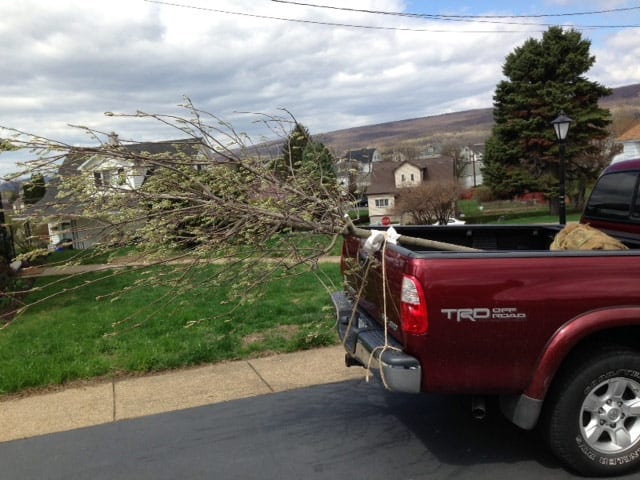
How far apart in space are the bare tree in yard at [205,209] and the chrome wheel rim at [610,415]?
1.53 m

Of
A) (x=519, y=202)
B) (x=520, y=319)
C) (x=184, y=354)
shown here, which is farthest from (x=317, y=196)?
(x=519, y=202)

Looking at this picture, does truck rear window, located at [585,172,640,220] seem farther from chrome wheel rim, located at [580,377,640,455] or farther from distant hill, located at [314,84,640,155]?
distant hill, located at [314,84,640,155]

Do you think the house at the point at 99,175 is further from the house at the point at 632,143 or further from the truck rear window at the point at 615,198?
the house at the point at 632,143

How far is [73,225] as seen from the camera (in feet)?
15.2

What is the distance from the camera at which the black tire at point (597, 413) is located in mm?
3389

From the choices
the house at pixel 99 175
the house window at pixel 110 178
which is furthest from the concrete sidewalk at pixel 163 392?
the house window at pixel 110 178

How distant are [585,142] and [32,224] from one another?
38435 mm

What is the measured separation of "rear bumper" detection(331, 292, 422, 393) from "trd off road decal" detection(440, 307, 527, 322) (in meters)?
0.34

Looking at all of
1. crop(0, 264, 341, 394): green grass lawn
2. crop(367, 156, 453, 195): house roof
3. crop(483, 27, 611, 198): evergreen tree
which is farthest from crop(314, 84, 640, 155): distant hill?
crop(0, 264, 341, 394): green grass lawn

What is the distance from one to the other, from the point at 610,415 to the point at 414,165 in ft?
170

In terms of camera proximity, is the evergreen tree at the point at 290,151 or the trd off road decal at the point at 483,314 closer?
→ the trd off road decal at the point at 483,314

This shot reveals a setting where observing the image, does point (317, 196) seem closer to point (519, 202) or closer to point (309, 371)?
point (309, 371)

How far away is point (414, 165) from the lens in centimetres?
5406

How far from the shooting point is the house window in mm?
4059
